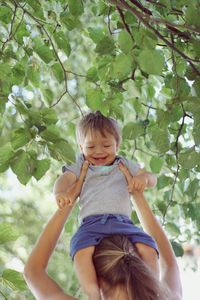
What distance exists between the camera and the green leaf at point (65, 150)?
4.67 ft

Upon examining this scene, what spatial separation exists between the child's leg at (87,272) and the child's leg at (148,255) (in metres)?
0.12

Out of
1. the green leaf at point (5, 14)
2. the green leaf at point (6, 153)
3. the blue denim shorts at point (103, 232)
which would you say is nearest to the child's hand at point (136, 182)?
the blue denim shorts at point (103, 232)

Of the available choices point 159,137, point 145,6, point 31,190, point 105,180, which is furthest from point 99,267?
point 31,190

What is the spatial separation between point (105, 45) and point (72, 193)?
45 cm

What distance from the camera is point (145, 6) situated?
1.59 metres

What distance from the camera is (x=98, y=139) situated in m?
1.60

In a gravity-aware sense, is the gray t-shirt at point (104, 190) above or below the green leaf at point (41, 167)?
below

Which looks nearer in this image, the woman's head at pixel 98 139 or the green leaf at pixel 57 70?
the woman's head at pixel 98 139

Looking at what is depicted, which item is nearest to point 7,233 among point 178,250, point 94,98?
point 94,98

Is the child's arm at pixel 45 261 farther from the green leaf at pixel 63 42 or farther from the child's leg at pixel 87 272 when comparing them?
the green leaf at pixel 63 42

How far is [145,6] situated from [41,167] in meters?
0.53

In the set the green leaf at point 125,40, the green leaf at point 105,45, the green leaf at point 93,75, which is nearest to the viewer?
the green leaf at point 125,40

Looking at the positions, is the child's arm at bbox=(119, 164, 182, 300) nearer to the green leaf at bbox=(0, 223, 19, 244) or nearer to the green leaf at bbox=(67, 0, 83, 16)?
the green leaf at bbox=(0, 223, 19, 244)

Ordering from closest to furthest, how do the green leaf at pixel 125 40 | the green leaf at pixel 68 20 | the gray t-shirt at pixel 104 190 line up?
1. the green leaf at pixel 125 40
2. the gray t-shirt at pixel 104 190
3. the green leaf at pixel 68 20
